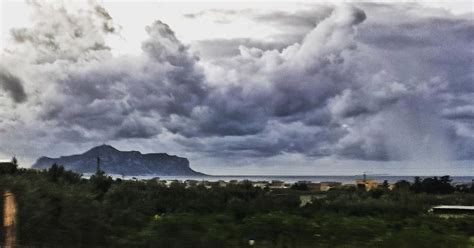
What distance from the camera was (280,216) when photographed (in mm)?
12938

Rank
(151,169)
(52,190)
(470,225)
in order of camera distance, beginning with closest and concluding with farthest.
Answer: (470,225), (52,190), (151,169)

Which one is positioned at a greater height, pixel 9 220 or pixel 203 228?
pixel 9 220

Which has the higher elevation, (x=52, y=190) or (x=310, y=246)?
(x=52, y=190)

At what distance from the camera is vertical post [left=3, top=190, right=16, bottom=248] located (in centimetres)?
1265

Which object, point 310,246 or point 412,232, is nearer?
point 412,232

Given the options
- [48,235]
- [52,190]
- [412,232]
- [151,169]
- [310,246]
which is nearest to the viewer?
[412,232]

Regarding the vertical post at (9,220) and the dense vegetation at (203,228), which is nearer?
the dense vegetation at (203,228)

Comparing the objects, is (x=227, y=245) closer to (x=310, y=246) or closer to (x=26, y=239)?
(x=310, y=246)

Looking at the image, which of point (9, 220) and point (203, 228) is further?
point (9, 220)

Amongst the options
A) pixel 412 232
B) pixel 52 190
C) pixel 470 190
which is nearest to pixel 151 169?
pixel 470 190

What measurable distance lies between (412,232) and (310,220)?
211 cm

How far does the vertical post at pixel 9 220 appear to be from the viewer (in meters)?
12.6

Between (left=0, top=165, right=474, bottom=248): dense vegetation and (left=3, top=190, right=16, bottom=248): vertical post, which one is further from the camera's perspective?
(left=3, top=190, right=16, bottom=248): vertical post

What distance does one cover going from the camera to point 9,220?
12.9 m
